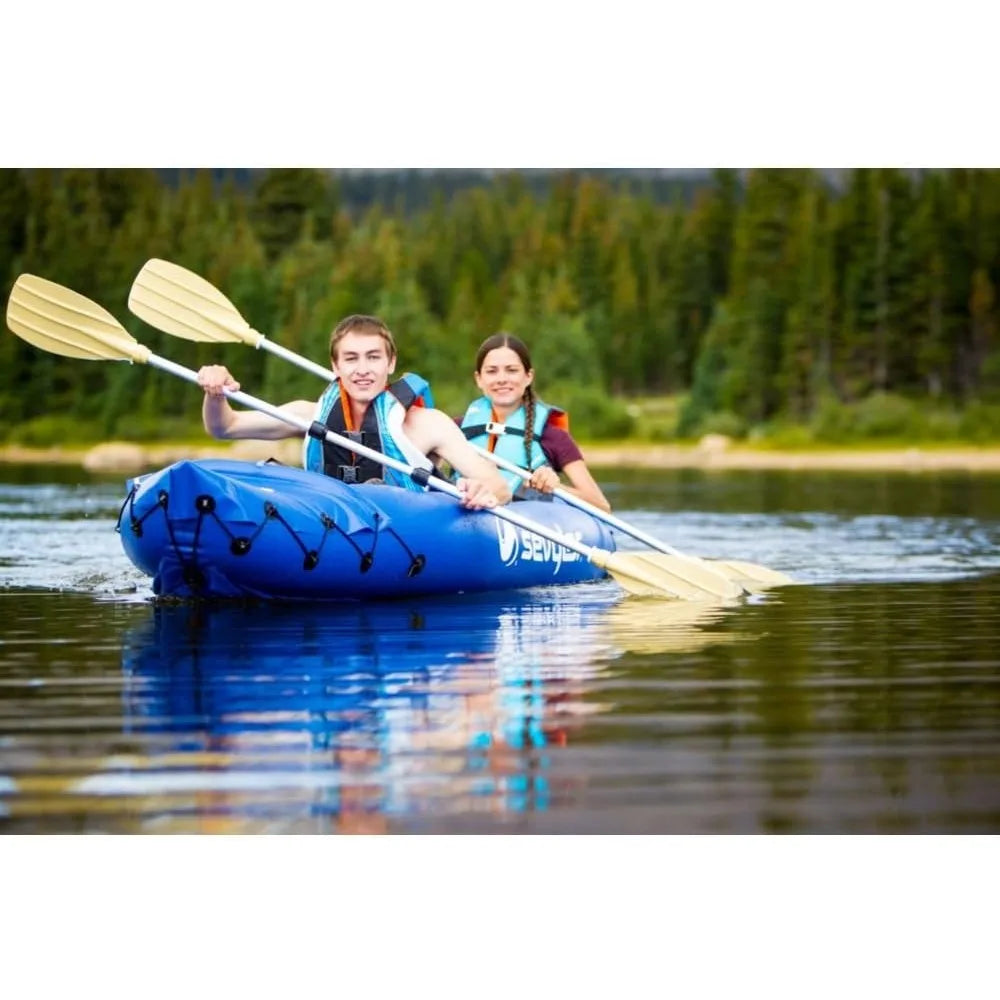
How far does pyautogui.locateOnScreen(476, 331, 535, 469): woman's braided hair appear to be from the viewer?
716 centimetres

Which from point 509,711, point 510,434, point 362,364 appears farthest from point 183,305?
point 509,711

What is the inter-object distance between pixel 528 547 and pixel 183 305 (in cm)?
164

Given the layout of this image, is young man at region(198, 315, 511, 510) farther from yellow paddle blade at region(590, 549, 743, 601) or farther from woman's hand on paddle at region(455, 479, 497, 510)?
yellow paddle blade at region(590, 549, 743, 601)

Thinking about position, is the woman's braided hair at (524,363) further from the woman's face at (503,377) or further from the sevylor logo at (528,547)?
the sevylor logo at (528,547)

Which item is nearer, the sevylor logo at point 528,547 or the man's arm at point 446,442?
the man's arm at point 446,442

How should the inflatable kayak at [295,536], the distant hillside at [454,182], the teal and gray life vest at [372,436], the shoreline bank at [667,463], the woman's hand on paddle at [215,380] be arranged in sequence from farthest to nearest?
1. the distant hillside at [454,182]
2. the shoreline bank at [667,463]
3. the teal and gray life vest at [372,436]
4. the woman's hand on paddle at [215,380]
5. the inflatable kayak at [295,536]

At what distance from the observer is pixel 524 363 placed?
7188 mm

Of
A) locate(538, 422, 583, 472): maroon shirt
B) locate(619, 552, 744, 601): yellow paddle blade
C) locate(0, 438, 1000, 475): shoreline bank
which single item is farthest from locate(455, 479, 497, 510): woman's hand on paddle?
locate(0, 438, 1000, 475): shoreline bank

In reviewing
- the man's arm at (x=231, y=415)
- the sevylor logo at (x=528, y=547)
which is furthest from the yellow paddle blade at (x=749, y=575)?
the man's arm at (x=231, y=415)

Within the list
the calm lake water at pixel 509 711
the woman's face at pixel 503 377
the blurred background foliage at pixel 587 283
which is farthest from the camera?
the blurred background foliage at pixel 587 283

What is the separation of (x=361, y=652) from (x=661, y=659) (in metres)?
0.84

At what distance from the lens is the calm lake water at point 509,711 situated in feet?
10.8

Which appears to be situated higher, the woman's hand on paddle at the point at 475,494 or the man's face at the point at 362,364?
the man's face at the point at 362,364

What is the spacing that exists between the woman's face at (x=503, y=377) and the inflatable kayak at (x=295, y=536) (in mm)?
824
